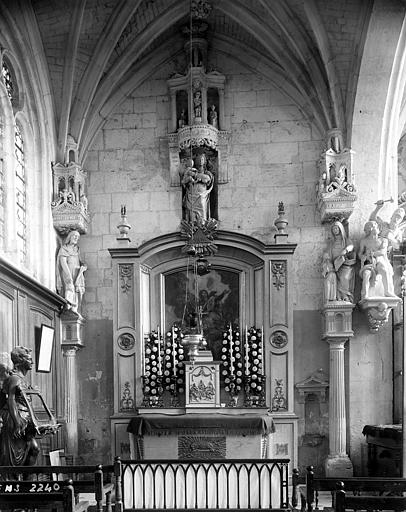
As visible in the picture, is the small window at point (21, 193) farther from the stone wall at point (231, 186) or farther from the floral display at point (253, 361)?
the floral display at point (253, 361)

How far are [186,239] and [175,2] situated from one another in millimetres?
3863

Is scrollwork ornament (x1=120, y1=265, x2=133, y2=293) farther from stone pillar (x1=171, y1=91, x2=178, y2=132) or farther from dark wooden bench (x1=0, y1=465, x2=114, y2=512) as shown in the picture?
dark wooden bench (x1=0, y1=465, x2=114, y2=512)

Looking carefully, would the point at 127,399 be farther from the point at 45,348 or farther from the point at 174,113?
the point at 174,113

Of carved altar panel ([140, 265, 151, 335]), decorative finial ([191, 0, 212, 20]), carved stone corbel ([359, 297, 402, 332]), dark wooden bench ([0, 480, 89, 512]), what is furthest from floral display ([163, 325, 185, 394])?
dark wooden bench ([0, 480, 89, 512])

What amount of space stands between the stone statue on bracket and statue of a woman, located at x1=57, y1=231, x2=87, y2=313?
3.97 metres

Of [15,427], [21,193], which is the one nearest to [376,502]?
[15,427]

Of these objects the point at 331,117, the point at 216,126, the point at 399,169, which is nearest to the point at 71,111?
the point at 216,126

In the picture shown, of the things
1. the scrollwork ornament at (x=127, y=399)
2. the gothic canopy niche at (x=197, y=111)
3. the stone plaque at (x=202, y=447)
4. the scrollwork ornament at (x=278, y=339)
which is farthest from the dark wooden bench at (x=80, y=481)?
the gothic canopy niche at (x=197, y=111)

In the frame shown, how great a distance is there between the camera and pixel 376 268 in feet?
38.2

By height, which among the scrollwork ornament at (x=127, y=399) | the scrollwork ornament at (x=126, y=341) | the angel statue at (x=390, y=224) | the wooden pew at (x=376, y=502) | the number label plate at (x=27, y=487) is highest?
the angel statue at (x=390, y=224)

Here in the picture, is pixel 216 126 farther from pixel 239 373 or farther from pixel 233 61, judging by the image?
pixel 239 373

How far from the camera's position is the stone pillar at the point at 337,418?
11.5 meters

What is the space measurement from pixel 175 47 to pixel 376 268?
17.0 ft

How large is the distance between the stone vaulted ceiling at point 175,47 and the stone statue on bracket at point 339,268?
1.83 meters
